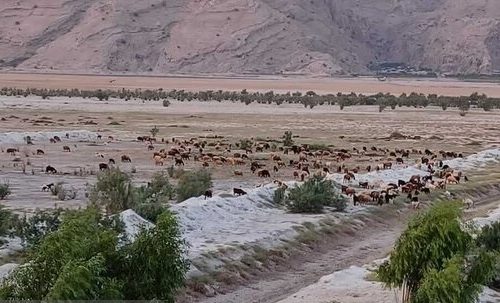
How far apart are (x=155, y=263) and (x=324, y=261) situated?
9.01 meters

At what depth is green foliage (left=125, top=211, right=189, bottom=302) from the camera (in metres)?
10.2

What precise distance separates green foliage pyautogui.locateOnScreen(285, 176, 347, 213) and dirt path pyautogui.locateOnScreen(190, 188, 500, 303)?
4.32ft

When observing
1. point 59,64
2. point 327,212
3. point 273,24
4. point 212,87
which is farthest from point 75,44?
point 327,212

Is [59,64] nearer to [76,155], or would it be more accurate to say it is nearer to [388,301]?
[76,155]

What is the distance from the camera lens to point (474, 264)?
39.9 feet

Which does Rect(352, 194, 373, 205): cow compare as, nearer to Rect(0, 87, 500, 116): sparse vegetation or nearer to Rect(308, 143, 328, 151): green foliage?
Rect(308, 143, 328, 151): green foliage

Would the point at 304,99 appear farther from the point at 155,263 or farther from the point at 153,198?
the point at 155,263

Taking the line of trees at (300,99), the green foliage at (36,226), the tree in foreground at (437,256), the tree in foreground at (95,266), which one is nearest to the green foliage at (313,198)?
the green foliage at (36,226)

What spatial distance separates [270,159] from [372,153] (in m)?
6.10

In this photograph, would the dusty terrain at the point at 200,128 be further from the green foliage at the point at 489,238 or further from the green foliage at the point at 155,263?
the green foliage at the point at 155,263

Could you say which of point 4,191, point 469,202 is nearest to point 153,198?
point 4,191

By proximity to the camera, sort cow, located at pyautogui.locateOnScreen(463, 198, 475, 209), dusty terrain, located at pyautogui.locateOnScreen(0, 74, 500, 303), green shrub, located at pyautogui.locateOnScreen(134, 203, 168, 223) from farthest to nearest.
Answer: cow, located at pyautogui.locateOnScreen(463, 198, 475, 209) < green shrub, located at pyautogui.locateOnScreen(134, 203, 168, 223) < dusty terrain, located at pyautogui.locateOnScreen(0, 74, 500, 303)

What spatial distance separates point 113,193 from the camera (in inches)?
866

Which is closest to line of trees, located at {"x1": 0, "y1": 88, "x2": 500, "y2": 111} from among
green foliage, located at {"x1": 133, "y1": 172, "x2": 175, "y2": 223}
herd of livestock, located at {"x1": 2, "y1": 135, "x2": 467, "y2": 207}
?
herd of livestock, located at {"x1": 2, "y1": 135, "x2": 467, "y2": 207}
